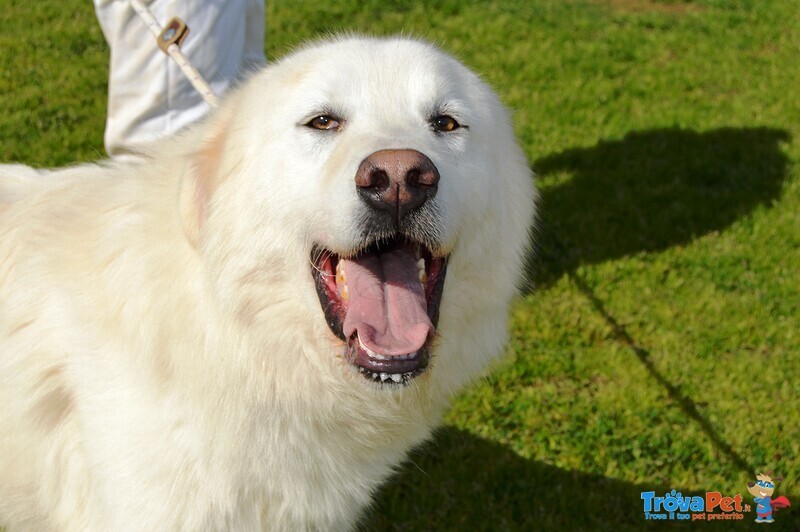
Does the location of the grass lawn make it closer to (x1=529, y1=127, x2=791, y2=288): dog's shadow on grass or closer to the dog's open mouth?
(x1=529, y1=127, x2=791, y2=288): dog's shadow on grass

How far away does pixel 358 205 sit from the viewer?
218cm

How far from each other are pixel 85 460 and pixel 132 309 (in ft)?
1.44

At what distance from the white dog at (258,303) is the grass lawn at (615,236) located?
1231mm

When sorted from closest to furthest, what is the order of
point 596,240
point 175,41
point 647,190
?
point 175,41 → point 596,240 → point 647,190

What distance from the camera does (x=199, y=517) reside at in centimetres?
A: 224

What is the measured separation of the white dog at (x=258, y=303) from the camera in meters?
2.24

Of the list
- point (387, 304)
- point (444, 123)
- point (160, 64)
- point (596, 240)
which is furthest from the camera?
point (596, 240)

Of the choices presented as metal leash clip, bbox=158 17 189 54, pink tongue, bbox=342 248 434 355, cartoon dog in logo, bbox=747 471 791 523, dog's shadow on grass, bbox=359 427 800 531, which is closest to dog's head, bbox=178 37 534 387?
pink tongue, bbox=342 248 434 355

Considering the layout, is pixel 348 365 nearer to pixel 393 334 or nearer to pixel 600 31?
pixel 393 334

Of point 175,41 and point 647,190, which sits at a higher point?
point 175,41

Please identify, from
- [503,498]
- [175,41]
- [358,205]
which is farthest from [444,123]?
[503,498]

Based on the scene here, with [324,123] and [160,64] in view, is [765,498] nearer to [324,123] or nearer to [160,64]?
[324,123]

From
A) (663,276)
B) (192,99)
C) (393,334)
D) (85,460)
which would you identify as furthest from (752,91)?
(85,460)

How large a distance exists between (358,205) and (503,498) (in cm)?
190
